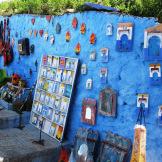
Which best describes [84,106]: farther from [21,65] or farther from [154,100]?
Answer: [21,65]

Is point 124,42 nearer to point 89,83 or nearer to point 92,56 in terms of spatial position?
point 92,56

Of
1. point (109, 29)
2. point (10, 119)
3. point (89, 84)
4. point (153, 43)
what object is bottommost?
point (10, 119)

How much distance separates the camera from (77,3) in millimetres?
9539

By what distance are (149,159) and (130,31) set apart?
6.83ft

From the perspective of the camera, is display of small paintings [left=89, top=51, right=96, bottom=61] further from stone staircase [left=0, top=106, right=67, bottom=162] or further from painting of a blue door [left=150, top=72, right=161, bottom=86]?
stone staircase [left=0, top=106, right=67, bottom=162]

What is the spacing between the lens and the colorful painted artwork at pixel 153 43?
19.1ft

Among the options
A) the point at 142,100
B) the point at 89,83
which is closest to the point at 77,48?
the point at 89,83

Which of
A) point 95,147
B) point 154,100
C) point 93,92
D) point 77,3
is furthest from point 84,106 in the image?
point 77,3

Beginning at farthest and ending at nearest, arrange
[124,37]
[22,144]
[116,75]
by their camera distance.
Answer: [22,144] → [116,75] → [124,37]

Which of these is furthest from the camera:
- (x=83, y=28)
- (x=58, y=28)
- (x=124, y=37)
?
(x=58, y=28)

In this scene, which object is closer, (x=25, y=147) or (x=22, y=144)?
(x=25, y=147)

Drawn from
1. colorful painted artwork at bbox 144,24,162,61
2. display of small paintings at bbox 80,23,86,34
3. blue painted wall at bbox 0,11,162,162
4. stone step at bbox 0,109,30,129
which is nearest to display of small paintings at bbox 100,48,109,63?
blue painted wall at bbox 0,11,162,162

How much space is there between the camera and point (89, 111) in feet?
23.3

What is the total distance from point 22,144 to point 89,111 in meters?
1.45
